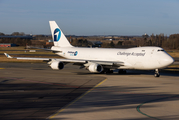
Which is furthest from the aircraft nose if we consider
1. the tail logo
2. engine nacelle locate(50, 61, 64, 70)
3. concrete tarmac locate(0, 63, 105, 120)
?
the tail logo

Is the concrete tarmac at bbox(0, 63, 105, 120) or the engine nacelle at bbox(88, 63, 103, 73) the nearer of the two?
the concrete tarmac at bbox(0, 63, 105, 120)

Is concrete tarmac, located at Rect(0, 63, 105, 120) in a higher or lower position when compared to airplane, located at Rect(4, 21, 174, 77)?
lower

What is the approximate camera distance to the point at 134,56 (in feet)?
115

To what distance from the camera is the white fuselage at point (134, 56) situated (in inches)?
1288

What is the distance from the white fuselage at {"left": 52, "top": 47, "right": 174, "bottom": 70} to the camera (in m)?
32.7

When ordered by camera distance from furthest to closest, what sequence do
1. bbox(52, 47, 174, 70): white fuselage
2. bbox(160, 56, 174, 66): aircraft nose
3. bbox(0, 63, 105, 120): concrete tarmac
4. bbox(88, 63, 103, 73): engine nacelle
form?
bbox(88, 63, 103, 73): engine nacelle → bbox(52, 47, 174, 70): white fuselage → bbox(160, 56, 174, 66): aircraft nose → bbox(0, 63, 105, 120): concrete tarmac

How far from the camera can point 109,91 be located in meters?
24.3

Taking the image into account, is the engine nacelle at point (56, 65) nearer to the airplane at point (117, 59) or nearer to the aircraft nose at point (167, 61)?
the airplane at point (117, 59)

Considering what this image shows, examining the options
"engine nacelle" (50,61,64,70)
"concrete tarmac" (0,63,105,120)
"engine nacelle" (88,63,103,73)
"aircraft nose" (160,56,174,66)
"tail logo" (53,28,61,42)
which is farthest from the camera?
"tail logo" (53,28,61,42)

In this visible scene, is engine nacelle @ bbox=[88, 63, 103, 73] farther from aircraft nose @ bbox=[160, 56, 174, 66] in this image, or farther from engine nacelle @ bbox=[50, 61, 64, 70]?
aircraft nose @ bbox=[160, 56, 174, 66]

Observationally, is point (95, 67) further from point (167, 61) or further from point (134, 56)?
point (167, 61)

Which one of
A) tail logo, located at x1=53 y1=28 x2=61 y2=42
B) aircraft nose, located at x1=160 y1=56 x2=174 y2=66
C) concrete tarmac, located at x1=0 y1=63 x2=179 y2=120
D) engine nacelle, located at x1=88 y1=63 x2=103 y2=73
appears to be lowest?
concrete tarmac, located at x1=0 y1=63 x2=179 y2=120

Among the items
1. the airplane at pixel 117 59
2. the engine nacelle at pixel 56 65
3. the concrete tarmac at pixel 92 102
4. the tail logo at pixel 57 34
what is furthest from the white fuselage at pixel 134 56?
the engine nacelle at pixel 56 65

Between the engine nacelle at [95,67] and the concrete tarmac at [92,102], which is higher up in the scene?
the engine nacelle at [95,67]
